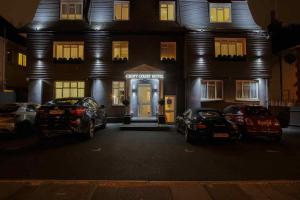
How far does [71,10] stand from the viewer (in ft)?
68.8

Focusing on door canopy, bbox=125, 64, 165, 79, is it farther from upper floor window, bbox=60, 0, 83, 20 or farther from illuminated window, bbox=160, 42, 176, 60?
upper floor window, bbox=60, 0, 83, 20

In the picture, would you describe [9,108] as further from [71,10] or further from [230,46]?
[230,46]

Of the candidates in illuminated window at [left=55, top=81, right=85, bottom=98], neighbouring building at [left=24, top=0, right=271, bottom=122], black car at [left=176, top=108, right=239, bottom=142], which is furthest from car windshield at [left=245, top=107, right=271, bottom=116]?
illuminated window at [left=55, top=81, right=85, bottom=98]

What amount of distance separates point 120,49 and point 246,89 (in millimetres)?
9767

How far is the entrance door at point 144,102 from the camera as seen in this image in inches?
795

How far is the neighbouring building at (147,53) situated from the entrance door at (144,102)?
0.24ft

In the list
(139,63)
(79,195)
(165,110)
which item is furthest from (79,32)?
(79,195)

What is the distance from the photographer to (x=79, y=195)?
563 cm

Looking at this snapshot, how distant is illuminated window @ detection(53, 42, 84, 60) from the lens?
816 inches

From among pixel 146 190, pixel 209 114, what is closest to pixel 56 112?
pixel 209 114

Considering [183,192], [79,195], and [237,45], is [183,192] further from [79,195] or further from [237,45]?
[237,45]

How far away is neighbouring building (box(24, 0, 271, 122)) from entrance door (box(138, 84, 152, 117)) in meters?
0.07

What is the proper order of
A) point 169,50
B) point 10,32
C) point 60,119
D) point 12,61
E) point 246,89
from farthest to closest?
1. point 10,32
2. point 12,61
3. point 169,50
4. point 246,89
5. point 60,119

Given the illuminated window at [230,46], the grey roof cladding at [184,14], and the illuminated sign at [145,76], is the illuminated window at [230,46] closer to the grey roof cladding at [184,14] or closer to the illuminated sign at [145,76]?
the grey roof cladding at [184,14]
